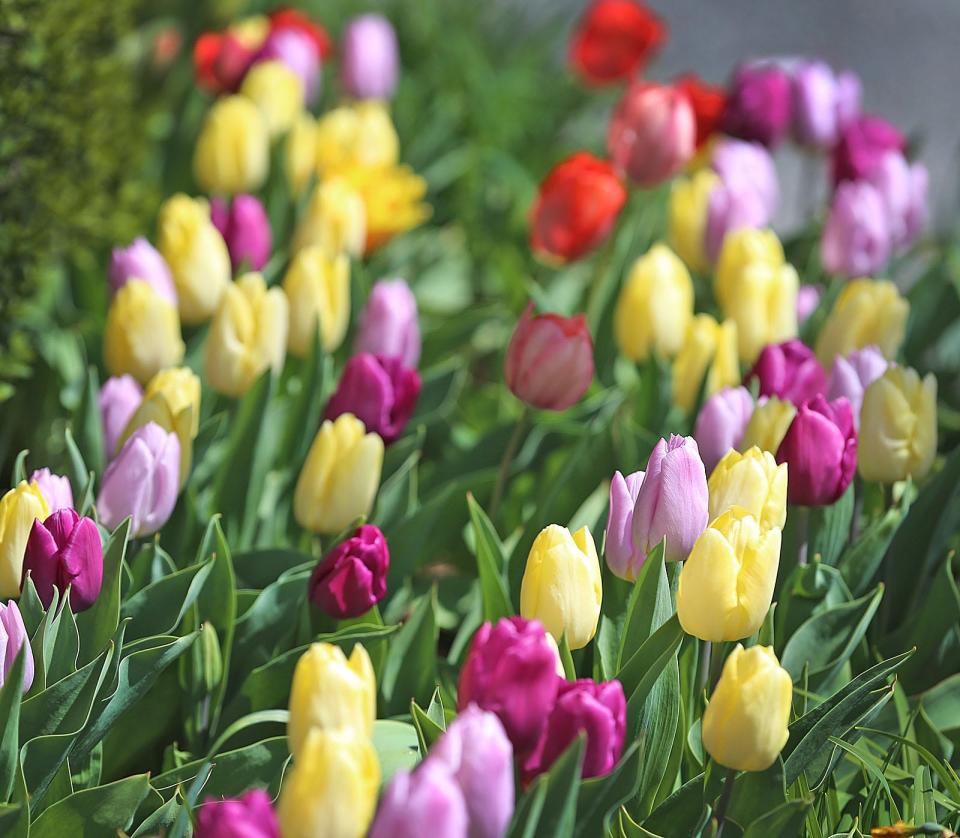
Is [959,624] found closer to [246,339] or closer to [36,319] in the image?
[246,339]

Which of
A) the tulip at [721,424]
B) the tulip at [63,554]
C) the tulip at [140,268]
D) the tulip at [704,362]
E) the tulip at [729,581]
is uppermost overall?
the tulip at [140,268]

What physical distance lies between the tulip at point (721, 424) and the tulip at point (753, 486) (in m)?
0.29

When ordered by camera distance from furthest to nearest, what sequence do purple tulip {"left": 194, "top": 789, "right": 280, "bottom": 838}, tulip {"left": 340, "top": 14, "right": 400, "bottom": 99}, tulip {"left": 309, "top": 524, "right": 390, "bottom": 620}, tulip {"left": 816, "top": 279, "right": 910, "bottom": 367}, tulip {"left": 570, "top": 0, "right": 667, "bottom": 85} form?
tulip {"left": 570, "top": 0, "right": 667, "bottom": 85}
tulip {"left": 340, "top": 14, "right": 400, "bottom": 99}
tulip {"left": 816, "top": 279, "right": 910, "bottom": 367}
tulip {"left": 309, "top": 524, "right": 390, "bottom": 620}
purple tulip {"left": 194, "top": 789, "right": 280, "bottom": 838}

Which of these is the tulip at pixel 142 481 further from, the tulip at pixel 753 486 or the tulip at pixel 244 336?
the tulip at pixel 753 486

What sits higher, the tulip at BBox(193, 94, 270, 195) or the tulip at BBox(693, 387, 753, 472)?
the tulip at BBox(193, 94, 270, 195)

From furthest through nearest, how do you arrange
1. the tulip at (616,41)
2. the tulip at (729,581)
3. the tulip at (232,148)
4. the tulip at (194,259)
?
the tulip at (616,41)
the tulip at (232,148)
the tulip at (194,259)
the tulip at (729,581)

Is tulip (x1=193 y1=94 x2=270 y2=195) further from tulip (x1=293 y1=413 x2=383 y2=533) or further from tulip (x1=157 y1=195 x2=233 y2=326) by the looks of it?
tulip (x1=293 y1=413 x2=383 y2=533)

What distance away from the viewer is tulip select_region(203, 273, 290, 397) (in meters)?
1.99

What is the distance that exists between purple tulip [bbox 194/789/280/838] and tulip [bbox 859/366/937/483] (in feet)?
3.37

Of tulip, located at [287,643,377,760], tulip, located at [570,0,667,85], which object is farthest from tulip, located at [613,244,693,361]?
tulip, located at [570,0,667,85]

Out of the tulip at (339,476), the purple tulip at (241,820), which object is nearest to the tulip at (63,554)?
the tulip at (339,476)

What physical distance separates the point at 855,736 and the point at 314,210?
1459 millimetres

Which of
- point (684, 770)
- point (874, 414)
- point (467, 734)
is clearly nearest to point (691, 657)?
point (684, 770)

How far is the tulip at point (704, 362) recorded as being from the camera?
6.82ft
